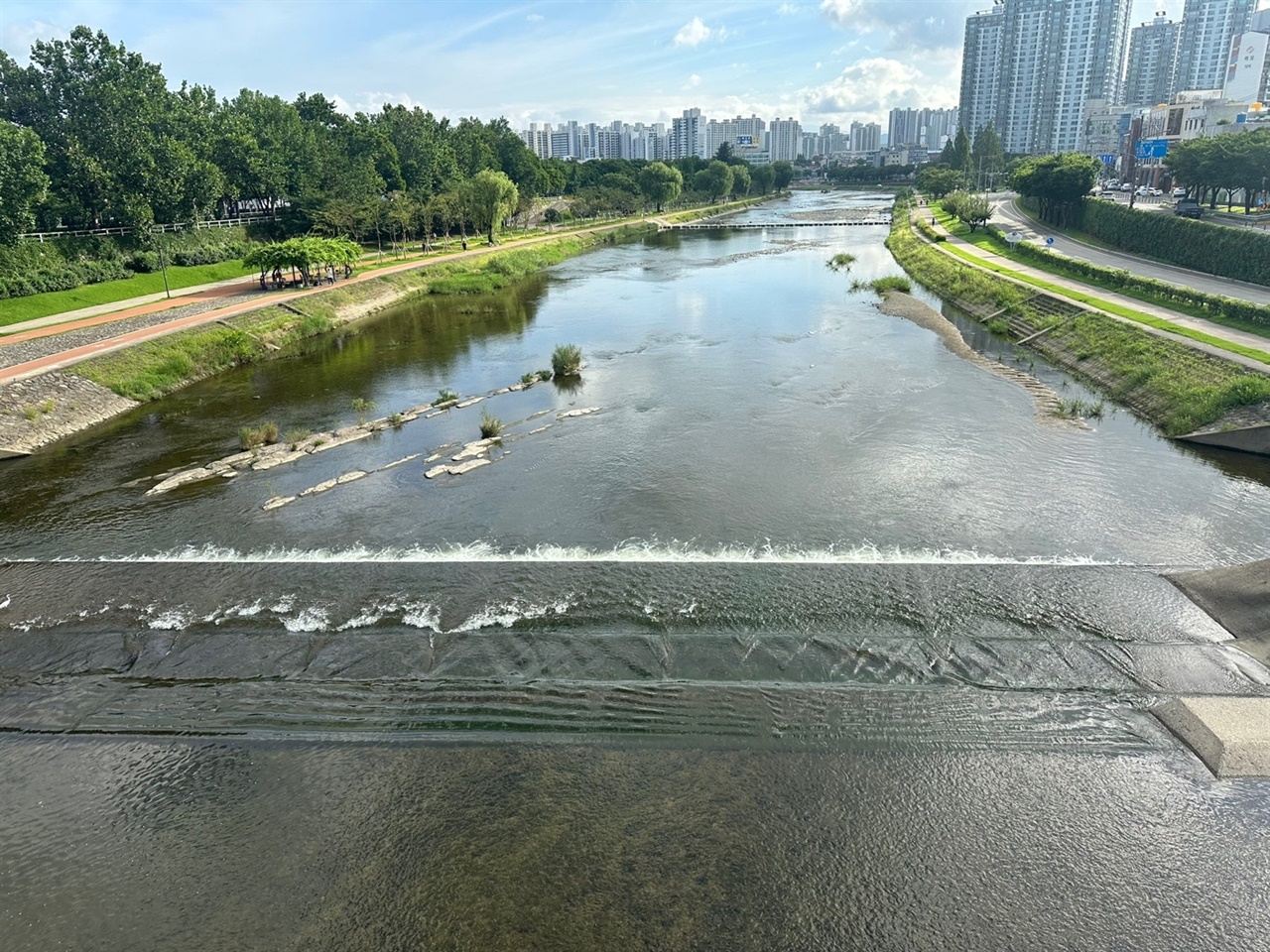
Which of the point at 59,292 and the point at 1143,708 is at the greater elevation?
the point at 59,292

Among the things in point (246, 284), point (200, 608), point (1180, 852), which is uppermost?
point (246, 284)

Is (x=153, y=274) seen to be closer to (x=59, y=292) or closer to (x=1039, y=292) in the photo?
(x=59, y=292)

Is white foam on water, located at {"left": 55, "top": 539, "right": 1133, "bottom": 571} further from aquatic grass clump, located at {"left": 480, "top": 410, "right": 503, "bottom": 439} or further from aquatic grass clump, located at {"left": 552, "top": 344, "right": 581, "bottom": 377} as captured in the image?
aquatic grass clump, located at {"left": 552, "top": 344, "right": 581, "bottom": 377}

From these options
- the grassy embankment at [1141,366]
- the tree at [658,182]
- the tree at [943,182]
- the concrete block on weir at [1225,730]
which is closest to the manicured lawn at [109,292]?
the concrete block on weir at [1225,730]

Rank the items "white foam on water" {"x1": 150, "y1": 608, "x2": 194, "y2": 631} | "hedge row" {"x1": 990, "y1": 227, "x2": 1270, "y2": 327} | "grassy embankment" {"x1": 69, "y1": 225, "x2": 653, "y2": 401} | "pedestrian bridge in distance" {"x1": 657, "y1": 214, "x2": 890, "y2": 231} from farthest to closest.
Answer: "pedestrian bridge in distance" {"x1": 657, "y1": 214, "x2": 890, "y2": 231}
"grassy embankment" {"x1": 69, "y1": 225, "x2": 653, "y2": 401}
"hedge row" {"x1": 990, "y1": 227, "x2": 1270, "y2": 327}
"white foam on water" {"x1": 150, "y1": 608, "x2": 194, "y2": 631}

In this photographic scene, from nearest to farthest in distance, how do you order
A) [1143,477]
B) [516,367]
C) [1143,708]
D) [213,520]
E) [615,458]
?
[1143,708] → [213,520] → [1143,477] → [615,458] → [516,367]

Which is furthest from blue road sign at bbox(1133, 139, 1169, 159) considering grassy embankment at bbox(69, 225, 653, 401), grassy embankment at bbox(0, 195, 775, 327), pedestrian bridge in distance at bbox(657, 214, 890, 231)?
grassy embankment at bbox(0, 195, 775, 327)

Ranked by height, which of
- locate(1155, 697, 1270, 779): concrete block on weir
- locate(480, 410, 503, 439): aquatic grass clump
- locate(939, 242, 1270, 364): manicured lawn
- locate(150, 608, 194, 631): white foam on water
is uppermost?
locate(939, 242, 1270, 364): manicured lawn

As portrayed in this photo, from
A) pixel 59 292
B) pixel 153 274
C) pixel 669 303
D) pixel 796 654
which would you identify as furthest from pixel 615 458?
pixel 153 274
